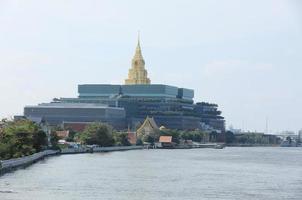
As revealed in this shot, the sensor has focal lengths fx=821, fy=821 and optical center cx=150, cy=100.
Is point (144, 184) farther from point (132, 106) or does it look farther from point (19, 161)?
point (132, 106)

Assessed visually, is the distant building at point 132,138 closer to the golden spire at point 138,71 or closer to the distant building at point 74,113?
the distant building at point 74,113

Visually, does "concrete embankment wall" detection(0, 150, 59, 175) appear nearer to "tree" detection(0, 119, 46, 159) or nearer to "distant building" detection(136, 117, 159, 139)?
"tree" detection(0, 119, 46, 159)

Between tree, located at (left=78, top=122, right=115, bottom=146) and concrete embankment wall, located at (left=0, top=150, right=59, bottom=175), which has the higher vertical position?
tree, located at (left=78, top=122, right=115, bottom=146)

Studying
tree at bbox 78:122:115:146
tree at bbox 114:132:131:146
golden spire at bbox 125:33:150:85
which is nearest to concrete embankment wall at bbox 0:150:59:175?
tree at bbox 78:122:115:146

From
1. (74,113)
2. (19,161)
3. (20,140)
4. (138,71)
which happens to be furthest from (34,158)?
(138,71)

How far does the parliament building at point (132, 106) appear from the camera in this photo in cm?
15025

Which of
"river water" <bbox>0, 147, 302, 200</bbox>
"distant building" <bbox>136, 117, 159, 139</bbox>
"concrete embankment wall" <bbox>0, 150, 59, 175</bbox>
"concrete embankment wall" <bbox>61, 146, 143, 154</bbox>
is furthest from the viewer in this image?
"distant building" <bbox>136, 117, 159, 139</bbox>

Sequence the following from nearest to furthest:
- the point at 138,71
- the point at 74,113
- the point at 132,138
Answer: the point at 132,138
the point at 74,113
the point at 138,71

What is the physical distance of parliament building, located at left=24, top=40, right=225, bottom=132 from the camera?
150m

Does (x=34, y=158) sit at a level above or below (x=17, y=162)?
above

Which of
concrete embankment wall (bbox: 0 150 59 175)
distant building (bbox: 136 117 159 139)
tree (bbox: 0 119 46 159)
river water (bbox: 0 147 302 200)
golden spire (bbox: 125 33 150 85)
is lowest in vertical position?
river water (bbox: 0 147 302 200)

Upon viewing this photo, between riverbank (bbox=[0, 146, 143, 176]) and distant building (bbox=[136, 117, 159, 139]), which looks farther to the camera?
distant building (bbox=[136, 117, 159, 139])

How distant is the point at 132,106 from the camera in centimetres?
16188

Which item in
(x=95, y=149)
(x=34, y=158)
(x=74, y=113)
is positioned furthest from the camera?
(x=74, y=113)
